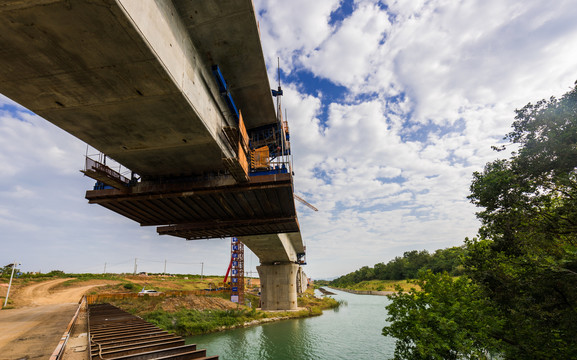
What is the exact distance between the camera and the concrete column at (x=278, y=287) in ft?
151

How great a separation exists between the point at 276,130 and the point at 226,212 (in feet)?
23.6

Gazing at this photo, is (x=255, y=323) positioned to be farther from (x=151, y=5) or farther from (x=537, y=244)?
(x=151, y=5)

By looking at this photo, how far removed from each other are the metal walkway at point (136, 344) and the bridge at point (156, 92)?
6.78 metres

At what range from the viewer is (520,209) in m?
13.7

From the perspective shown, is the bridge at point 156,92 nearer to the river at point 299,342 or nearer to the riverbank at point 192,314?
the river at point 299,342

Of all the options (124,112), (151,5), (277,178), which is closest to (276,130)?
(277,178)

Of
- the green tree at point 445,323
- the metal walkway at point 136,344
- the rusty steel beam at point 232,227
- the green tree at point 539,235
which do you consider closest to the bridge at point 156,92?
the rusty steel beam at point 232,227

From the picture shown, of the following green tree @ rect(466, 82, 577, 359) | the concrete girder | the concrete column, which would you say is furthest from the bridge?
the concrete column

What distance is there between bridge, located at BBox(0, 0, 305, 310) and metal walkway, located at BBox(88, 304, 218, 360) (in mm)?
6776

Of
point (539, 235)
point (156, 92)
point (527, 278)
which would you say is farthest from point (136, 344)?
point (539, 235)

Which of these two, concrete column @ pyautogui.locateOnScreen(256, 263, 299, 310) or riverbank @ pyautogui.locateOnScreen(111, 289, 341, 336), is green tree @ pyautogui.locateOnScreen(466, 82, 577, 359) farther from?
concrete column @ pyautogui.locateOnScreen(256, 263, 299, 310)

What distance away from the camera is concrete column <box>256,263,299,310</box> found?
151ft

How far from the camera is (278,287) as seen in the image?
47.3 meters

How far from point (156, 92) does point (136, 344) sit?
8.82 metres
